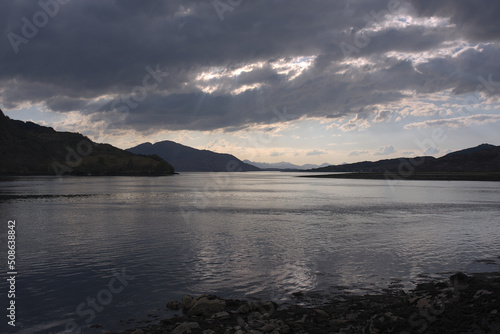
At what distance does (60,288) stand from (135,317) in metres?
6.59

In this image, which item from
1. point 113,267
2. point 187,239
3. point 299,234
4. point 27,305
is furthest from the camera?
point 299,234

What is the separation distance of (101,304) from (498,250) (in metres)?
31.1

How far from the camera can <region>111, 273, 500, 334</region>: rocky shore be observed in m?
13.6

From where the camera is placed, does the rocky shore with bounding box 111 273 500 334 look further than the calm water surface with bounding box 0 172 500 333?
No

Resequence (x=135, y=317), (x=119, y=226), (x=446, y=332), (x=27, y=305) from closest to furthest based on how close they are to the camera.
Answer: (x=446, y=332)
(x=135, y=317)
(x=27, y=305)
(x=119, y=226)

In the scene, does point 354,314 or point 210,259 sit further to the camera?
point 210,259

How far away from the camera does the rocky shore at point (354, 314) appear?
1362cm

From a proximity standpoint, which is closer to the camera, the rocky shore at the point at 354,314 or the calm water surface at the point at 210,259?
the rocky shore at the point at 354,314

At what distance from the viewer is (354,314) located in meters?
15.4

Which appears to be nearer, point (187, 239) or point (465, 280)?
point (465, 280)

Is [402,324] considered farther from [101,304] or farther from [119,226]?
[119,226]

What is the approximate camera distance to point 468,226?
43.2 meters

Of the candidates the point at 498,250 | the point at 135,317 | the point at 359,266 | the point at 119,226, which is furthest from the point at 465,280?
the point at 119,226

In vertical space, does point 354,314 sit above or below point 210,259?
above
